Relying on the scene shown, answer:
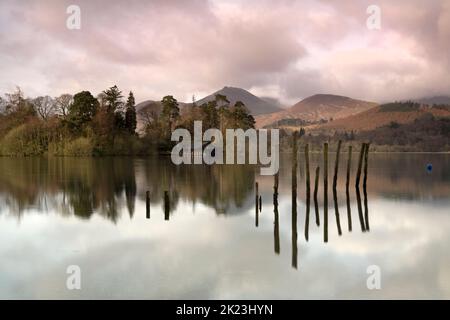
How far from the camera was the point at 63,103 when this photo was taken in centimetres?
8944

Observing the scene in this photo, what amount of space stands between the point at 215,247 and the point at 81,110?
70549 millimetres

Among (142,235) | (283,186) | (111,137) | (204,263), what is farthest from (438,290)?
(111,137)

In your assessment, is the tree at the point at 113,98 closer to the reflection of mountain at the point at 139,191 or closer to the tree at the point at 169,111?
the tree at the point at 169,111

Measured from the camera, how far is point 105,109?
270 feet

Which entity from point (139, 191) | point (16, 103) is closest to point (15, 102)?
point (16, 103)

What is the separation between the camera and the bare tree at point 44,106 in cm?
9219

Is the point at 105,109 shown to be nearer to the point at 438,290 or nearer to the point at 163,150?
the point at 163,150

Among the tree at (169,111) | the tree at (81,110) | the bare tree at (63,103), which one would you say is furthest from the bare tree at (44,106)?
the tree at (169,111)

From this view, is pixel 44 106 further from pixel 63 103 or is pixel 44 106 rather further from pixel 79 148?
pixel 79 148

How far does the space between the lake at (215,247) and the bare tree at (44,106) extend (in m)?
64.5

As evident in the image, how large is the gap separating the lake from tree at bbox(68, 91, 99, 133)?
5098cm

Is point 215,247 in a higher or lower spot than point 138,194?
lower
